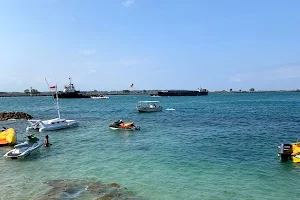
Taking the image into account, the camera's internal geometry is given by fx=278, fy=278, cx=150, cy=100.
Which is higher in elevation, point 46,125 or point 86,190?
point 46,125

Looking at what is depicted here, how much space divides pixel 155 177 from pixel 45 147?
1451 cm

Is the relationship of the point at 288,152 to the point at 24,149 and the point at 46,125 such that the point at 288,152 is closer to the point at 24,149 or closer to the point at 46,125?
the point at 24,149

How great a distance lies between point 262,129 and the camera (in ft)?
121

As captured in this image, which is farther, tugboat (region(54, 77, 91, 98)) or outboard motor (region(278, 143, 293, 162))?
tugboat (region(54, 77, 91, 98))

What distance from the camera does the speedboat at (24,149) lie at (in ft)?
73.9

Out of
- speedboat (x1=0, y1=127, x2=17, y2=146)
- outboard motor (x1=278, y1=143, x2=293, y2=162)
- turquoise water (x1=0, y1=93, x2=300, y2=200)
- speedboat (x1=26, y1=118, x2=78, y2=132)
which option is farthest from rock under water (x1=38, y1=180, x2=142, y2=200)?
speedboat (x1=26, y1=118, x2=78, y2=132)

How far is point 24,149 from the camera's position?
2362 centimetres

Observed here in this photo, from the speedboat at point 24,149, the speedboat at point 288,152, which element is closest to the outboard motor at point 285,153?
the speedboat at point 288,152

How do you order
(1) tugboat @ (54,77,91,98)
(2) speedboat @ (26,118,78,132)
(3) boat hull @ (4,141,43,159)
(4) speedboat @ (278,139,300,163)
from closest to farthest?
(4) speedboat @ (278,139,300,163), (3) boat hull @ (4,141,43,159), (2) speedboat @ (26,118,78,132), (1) tugboat @ (54,77,91,98)

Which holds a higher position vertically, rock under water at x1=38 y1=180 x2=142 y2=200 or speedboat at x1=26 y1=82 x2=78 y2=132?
speedboat at x1=26 y1=82 x2=78 y2=132

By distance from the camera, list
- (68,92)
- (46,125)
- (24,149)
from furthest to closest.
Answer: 1. (68,92)
2. (46,125)
3. (24,149)

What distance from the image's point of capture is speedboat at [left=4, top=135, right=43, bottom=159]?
22531 mm

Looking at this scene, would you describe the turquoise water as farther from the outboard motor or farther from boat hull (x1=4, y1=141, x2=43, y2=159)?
the outboard motor

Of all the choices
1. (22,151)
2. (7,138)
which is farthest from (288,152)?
(7,138)
